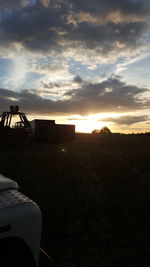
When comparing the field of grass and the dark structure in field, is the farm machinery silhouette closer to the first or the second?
the dark structure in field

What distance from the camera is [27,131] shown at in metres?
23.3

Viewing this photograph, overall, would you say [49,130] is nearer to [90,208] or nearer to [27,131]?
[27,131]

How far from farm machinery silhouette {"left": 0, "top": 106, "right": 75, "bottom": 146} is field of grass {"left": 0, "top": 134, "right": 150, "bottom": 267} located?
23.3 ft

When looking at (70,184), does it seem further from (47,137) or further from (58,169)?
(47,137)

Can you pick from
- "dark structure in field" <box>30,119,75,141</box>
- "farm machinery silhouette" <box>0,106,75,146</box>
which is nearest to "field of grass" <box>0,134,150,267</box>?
"farm machinery silhouette" <box>0,106,75,146</box>

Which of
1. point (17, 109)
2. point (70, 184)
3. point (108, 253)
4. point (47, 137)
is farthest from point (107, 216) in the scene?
point (47, 137)

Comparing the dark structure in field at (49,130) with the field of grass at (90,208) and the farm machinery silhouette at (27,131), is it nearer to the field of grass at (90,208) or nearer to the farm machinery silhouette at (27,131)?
the farm machinery silhouette at (27,131)

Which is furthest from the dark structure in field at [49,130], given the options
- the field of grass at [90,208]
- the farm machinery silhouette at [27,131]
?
the field of grass at [90,208]

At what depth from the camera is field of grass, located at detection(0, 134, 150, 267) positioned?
5762mm

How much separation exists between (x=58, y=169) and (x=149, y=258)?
28.1ft

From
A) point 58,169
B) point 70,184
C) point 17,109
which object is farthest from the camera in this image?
point 17,109

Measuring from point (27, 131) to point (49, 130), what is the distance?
21.3 feet

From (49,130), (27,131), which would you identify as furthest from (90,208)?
(49,130)

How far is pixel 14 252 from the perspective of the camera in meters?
2.34
